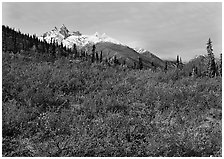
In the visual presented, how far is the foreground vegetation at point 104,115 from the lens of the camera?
Answer: 22.3ft

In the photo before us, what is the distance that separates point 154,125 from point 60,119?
2.84 m

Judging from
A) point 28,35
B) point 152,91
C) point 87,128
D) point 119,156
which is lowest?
point 119,156

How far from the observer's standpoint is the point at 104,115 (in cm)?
866

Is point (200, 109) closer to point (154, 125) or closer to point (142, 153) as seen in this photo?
point (154, 125)

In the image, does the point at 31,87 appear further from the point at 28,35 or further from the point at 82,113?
the point at 28,35

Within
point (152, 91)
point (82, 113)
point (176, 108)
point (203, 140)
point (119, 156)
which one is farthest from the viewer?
A: point (152, 91)

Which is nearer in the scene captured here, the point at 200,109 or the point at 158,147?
the point at 158,147

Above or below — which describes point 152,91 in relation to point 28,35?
below

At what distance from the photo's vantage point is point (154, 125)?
8180mm

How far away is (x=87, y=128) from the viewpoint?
24.7 ft

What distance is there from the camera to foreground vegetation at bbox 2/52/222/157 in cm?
679

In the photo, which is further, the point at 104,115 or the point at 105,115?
the point at 104,115

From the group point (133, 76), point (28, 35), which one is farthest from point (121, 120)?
point (28, 35)

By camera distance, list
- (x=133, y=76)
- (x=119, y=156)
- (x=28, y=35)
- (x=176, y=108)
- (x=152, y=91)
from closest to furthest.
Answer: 1. (x=119, y=156)
2. (x=176, y=108)
3. (x=152, y=91)
4. (x=133, y=76)
5. (x=28, y=35)
